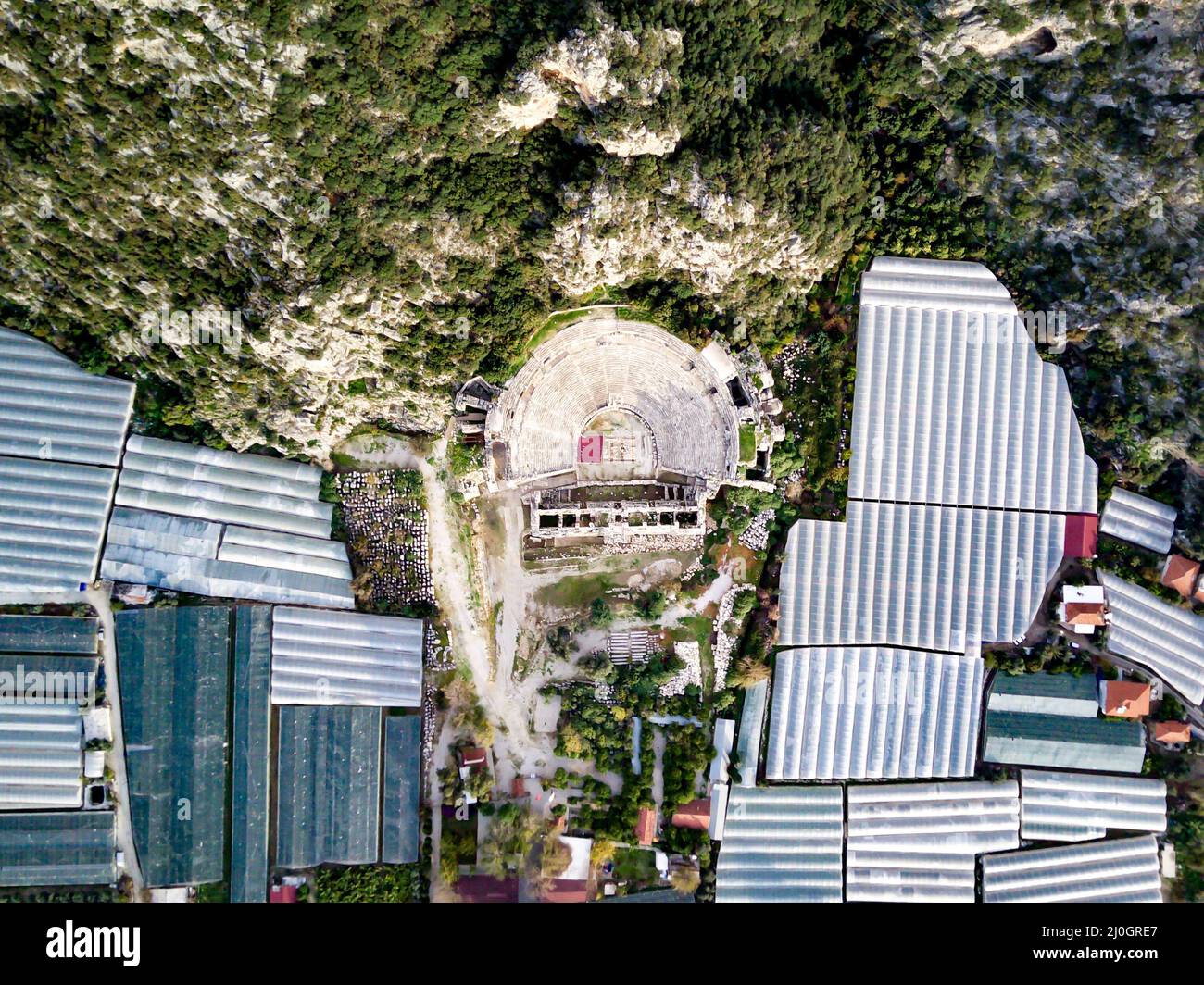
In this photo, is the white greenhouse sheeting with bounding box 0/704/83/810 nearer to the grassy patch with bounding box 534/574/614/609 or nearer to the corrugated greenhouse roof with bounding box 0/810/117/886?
the corrugated greenhouse roof with bounding box 0/810/117/886

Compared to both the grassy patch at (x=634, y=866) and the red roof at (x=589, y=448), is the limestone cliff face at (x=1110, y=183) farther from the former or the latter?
the grassy patch at (x=634, y=866)

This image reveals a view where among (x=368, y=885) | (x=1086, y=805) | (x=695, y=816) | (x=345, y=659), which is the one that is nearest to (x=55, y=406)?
(x=345, y=659)

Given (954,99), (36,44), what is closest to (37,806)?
(36,44)

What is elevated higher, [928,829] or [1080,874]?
[928,829]

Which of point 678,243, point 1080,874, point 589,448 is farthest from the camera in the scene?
point 589,448

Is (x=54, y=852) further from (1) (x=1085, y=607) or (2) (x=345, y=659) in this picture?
(1) (x=1085, y=607)
